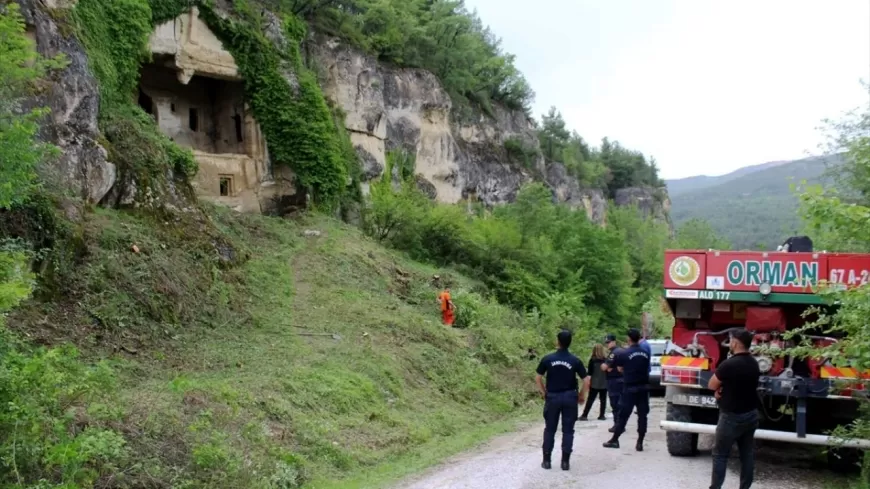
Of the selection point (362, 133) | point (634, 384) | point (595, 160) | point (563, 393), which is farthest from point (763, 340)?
point (595, 160)

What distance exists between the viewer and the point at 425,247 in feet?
93.9

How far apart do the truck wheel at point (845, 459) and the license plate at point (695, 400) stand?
153cm

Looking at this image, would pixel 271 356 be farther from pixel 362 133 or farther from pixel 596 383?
pixel 362 133

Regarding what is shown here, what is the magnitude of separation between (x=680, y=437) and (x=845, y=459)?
A: 2.05 metres

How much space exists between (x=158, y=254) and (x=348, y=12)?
23227mm

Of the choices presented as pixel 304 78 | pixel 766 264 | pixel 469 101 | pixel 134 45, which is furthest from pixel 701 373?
pixel 469 101

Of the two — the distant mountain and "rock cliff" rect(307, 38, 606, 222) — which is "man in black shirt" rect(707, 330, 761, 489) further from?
the distant mountain

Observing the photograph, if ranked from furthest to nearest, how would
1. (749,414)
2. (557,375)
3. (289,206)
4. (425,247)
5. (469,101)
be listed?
(469,101), (425,247), (289,206), (557,375), (749,414)

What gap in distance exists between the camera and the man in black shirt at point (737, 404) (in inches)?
291

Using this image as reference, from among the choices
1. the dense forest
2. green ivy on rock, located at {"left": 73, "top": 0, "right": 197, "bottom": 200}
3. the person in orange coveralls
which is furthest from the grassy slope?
the dense forest

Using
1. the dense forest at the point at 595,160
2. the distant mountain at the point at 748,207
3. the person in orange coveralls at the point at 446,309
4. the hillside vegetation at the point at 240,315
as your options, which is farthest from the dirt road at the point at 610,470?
the distant mountain at the point at 748,207

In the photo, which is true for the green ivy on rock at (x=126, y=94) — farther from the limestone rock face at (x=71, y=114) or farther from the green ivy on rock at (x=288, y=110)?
the green ivy on rock at (x=288, y=110)

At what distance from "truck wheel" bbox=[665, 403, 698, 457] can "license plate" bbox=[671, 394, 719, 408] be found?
0.21 metres

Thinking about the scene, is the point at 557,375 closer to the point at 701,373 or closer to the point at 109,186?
the point at 701,373
